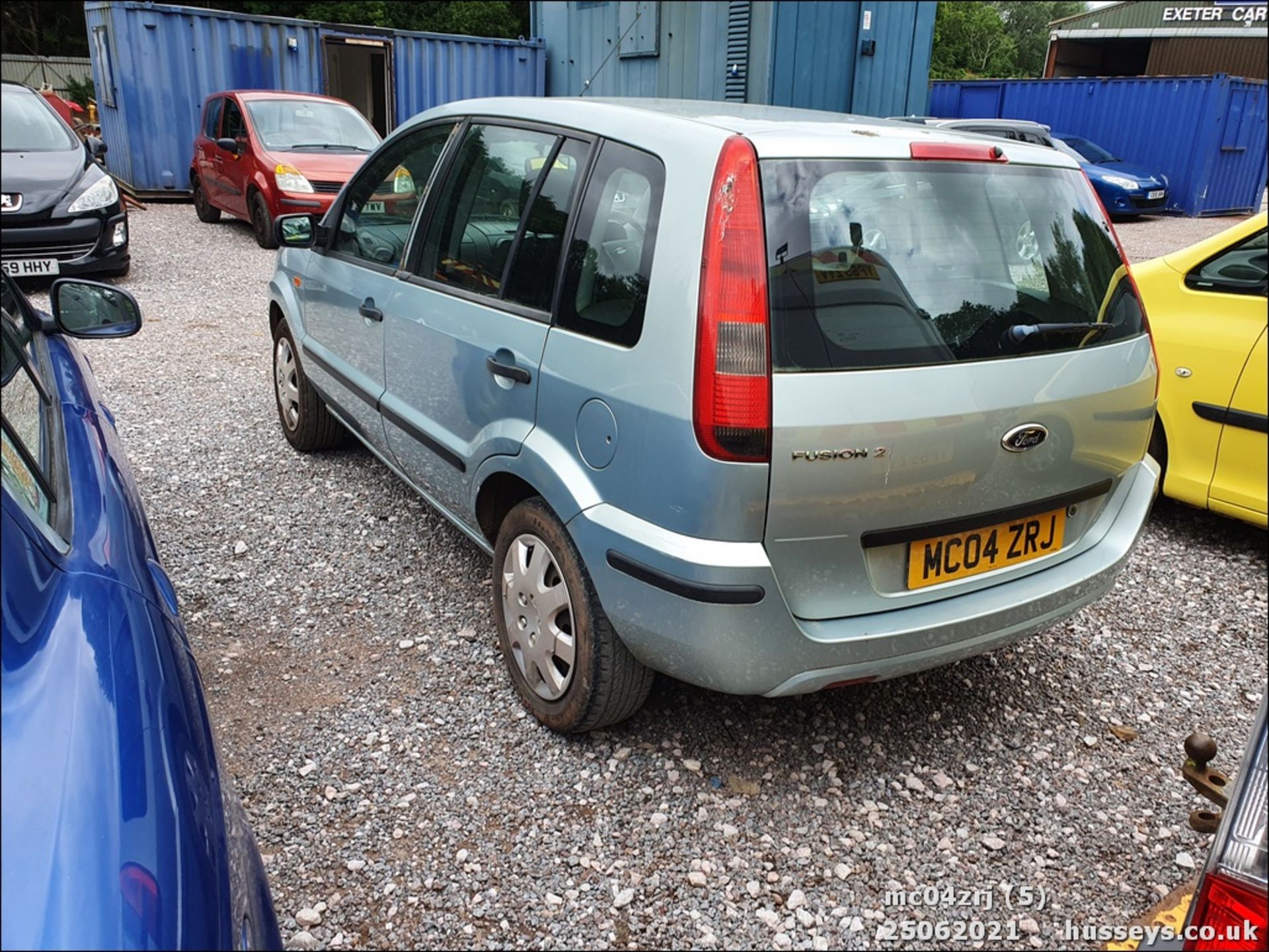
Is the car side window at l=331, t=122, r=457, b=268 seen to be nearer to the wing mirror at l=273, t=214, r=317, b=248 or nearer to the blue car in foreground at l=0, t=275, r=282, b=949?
the wing mirror at l=273, t=214, r=317, b=248

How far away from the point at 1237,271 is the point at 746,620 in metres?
3.09

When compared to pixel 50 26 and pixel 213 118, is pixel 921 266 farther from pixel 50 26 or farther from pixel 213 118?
pixel 50 26

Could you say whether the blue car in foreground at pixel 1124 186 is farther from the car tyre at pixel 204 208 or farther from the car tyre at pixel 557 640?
the car tyre at pixel 557 640

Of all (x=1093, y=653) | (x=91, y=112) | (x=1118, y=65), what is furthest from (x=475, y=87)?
(x=1118, y=65)

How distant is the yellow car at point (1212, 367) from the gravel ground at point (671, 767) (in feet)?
1.13

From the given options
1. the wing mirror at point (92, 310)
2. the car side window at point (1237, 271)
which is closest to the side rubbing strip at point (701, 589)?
the wing mirror at point (92, 310)

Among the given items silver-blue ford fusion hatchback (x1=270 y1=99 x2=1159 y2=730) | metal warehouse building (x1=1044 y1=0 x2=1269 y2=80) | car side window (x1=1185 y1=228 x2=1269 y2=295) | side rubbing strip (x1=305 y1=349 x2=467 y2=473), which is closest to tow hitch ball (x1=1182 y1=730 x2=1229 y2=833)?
silver-blue ford fusion hatchback (x1=270 y1=99 x2=1159 y2=730)

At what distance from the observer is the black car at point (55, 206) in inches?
308

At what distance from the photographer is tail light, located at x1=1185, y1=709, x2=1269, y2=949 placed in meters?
1.19

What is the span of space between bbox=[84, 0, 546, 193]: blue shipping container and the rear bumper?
14.5m

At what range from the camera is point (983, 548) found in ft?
8.07

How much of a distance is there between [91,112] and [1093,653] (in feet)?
70.7

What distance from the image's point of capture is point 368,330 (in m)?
3.66

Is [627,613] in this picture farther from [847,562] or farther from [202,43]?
[202,43]
